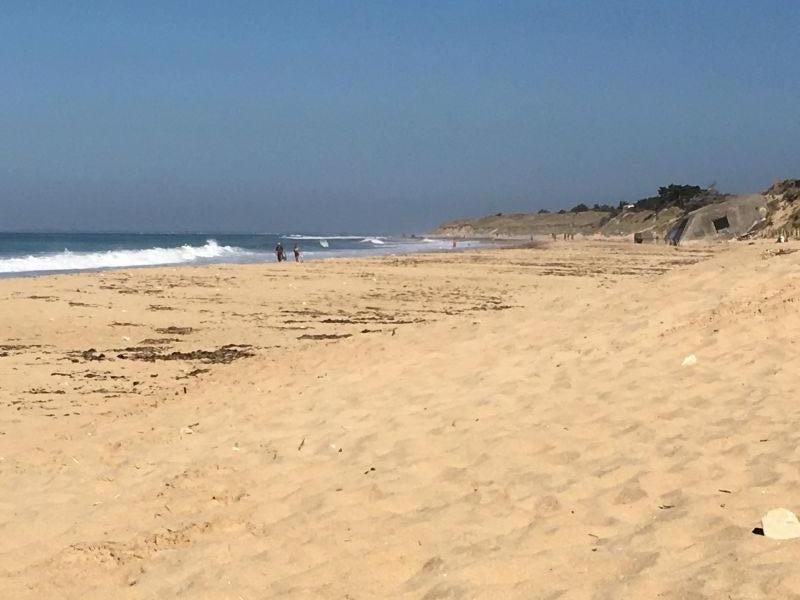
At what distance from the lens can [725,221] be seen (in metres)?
48.9

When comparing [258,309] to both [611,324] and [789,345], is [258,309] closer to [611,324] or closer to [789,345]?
[611,324]

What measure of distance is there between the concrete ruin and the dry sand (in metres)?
39.7

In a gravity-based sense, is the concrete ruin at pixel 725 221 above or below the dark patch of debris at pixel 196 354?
above

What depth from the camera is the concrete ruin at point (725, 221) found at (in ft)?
157

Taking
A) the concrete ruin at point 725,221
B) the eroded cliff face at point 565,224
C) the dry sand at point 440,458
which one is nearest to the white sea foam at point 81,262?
the concrete ruin at point 725,221

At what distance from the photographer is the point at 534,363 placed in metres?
7.86

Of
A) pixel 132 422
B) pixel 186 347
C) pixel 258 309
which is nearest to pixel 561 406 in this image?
pixel 132 422

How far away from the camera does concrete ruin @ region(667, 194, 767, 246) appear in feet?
157

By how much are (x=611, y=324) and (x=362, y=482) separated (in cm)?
459

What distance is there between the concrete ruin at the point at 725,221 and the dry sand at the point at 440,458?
39697 millimetres

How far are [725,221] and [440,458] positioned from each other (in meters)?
48.0

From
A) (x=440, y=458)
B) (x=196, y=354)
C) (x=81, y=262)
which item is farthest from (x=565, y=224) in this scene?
(x=440, y=458)

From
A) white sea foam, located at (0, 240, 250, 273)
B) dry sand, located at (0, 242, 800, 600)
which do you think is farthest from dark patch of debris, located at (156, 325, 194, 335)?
white sea foam, located at (0, 240, 250, 273)

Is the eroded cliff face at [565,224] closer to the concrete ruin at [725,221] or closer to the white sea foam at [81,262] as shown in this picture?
the concrete ruin at [725,221]
